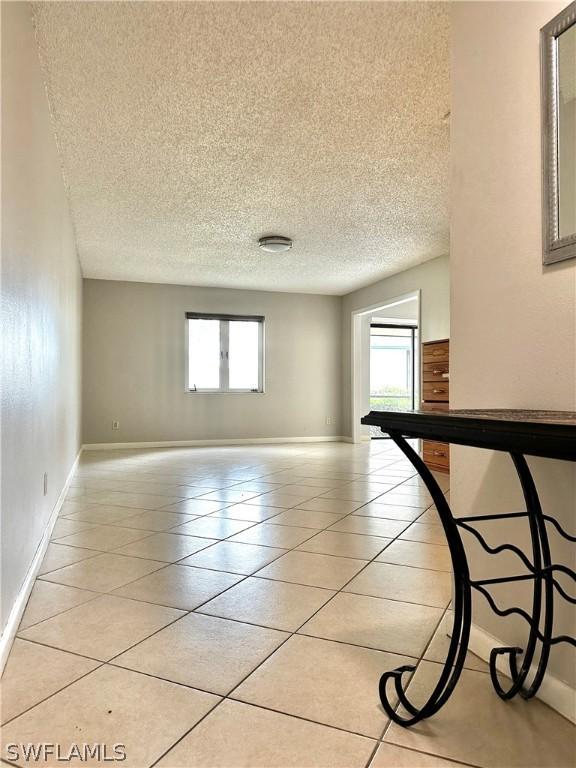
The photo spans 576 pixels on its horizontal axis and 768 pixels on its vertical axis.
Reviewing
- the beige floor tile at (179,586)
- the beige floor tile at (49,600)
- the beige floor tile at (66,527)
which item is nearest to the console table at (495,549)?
the beige floor tile at (179,586)

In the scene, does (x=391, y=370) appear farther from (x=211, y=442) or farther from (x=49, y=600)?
(x=49, y=600)

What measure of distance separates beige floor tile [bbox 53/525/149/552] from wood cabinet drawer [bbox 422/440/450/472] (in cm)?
326

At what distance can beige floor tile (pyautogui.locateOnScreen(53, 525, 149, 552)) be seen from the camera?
263 cm

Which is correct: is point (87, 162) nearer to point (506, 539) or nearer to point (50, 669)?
point (50, 669)

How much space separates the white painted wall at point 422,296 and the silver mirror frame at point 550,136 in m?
3.98

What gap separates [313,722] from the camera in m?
1.20

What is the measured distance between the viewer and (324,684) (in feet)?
4.46

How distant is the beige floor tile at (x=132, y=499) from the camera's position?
12.0 feet

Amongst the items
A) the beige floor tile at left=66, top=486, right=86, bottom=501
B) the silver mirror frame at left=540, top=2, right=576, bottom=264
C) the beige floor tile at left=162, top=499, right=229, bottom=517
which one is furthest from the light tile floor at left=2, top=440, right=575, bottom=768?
the silver mirror frame at left=540, top=2, right=576, bottom=264

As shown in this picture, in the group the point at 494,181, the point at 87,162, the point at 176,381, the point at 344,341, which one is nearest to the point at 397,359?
the point at 344,341

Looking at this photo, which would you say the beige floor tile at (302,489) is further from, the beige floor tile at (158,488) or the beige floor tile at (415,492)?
the beige floor tile at (158,488)

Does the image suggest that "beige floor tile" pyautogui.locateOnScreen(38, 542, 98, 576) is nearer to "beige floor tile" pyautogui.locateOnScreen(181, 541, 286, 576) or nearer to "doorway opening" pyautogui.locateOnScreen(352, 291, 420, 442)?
"beige floor tile" pyautogui.locateOnScreen(181, 541, 286, 576)

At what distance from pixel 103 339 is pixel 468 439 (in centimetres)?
697

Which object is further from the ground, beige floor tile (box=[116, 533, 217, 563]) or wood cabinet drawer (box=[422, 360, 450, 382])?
wood cabinet drawer (box=[422, 360, 450, 382])
